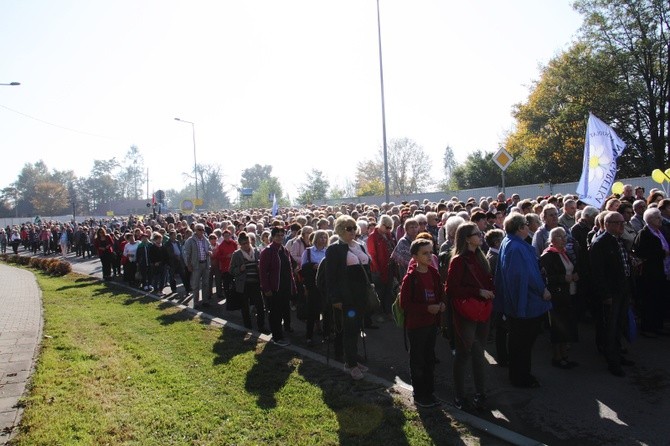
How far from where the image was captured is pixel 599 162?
427 inches

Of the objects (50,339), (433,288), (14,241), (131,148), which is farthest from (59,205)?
(433,288)

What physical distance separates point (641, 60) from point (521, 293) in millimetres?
33676

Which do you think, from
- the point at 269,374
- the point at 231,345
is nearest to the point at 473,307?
the point at 269,374

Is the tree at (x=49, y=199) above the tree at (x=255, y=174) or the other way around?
the other way around

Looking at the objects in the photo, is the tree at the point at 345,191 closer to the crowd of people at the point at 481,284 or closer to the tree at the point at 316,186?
the tree at the point at 316,186

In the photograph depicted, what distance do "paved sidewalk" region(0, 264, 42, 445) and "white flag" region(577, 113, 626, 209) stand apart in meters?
10.3

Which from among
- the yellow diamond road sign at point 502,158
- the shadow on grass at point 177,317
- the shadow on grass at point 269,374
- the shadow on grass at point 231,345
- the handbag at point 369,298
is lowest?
the shadow on grass at point 177,317

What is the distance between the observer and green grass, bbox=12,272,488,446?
16.2 ft

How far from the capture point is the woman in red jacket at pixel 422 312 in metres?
5.42

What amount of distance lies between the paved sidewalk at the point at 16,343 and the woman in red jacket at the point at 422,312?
4.19 meters

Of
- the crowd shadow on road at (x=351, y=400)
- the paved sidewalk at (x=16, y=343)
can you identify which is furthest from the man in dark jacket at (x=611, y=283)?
the paved sidewalk at (x=16, y=343)

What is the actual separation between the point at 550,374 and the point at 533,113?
121 feet

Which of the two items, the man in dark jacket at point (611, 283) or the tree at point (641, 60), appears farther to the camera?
the tree at point (641, 60)

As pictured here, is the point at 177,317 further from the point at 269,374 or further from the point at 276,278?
the point at 269,374
